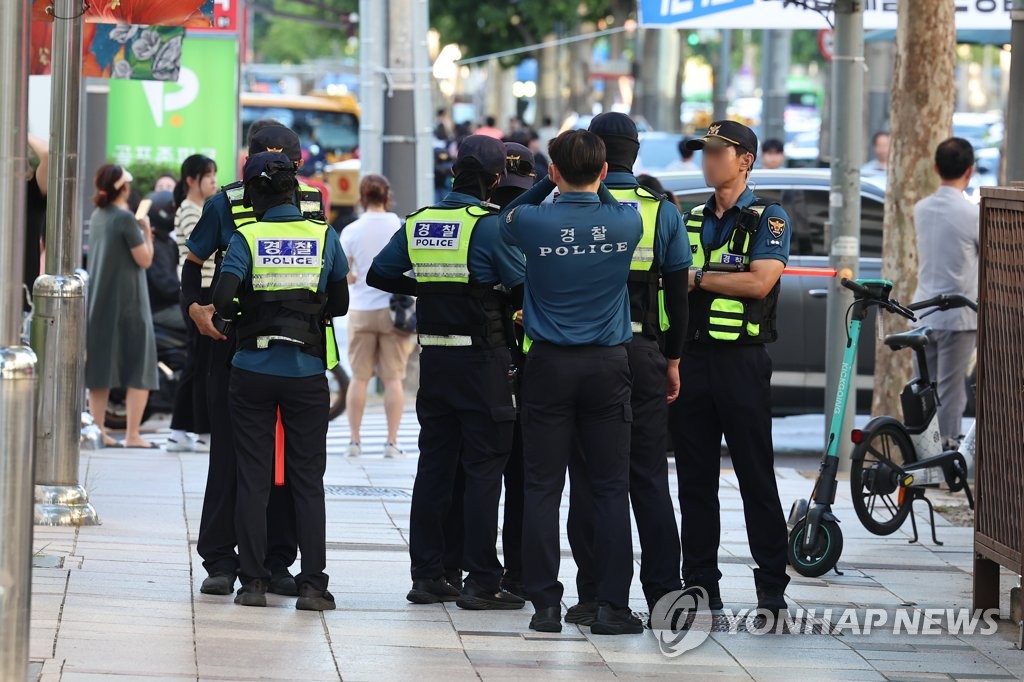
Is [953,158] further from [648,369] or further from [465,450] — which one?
[465,450]

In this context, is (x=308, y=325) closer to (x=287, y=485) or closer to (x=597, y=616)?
(x=287, y=485)

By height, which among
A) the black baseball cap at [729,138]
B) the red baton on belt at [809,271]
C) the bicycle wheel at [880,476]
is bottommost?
the bicycle wheel at [880,476]

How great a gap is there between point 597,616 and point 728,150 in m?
1.96

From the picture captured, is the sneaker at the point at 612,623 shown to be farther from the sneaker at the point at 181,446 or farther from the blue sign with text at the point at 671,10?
the blue sign with text at the point at 671,10

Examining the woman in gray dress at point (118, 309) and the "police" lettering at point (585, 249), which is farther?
the woman in gray dress at point (118, 309)

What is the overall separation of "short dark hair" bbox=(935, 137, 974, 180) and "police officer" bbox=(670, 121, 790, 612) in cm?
364

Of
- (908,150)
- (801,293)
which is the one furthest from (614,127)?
(801,293)

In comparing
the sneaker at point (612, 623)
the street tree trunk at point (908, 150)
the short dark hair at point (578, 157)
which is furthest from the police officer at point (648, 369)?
the street tree trunk at point (908, 150)

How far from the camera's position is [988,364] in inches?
292

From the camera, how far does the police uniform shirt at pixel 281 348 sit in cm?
681

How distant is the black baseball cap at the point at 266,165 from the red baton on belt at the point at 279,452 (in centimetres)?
96

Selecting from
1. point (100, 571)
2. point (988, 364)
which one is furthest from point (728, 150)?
point (100, 571)

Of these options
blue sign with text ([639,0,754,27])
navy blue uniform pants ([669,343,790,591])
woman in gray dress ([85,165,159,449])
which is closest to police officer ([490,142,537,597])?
navy blue uniform pants ([669,343,790,591])

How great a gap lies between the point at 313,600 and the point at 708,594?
65.3 inches
